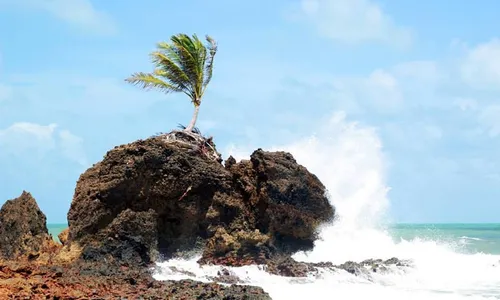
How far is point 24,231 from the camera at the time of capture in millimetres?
14805

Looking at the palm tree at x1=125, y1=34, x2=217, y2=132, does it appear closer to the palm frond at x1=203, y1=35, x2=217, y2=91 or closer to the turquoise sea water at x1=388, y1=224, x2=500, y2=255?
the palm frond at x1=203, y1=35, x2=217, y2=91

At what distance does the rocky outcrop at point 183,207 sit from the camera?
14031 millimetres

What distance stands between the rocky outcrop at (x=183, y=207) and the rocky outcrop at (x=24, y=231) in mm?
1020

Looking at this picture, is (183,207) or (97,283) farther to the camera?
(183,207)

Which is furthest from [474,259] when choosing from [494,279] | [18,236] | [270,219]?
[18,236]

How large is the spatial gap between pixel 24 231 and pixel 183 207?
4064mm

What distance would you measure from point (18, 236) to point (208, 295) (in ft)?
24.6

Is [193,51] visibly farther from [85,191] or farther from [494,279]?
[494,279]

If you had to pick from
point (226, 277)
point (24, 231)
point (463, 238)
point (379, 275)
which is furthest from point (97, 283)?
point (463, 238)

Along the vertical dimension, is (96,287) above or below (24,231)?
below

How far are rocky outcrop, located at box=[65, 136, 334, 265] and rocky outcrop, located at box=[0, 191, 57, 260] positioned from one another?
40.2 inches

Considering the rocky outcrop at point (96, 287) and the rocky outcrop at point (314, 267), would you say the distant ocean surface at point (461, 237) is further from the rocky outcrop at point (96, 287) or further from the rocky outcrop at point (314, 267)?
the rocky outcrop at point (96, 287)

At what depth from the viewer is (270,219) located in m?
15.4

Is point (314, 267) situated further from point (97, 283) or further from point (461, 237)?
point (461, 237)
